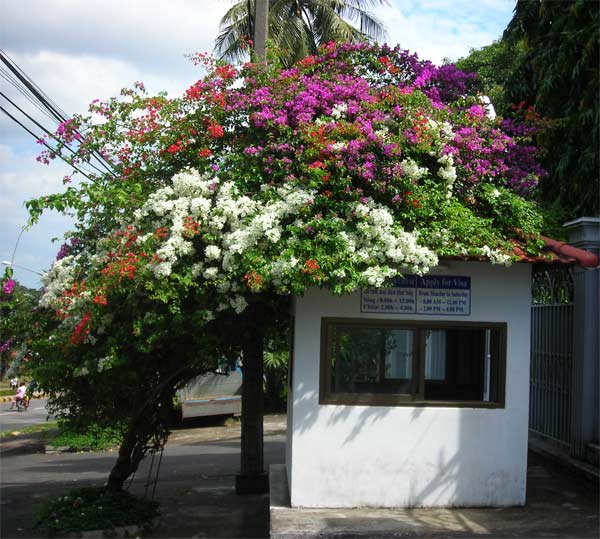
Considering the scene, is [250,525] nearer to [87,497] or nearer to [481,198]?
[87,497]

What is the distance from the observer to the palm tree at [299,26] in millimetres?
20406

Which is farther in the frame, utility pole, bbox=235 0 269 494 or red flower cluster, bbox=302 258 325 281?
utility pole, bbox=235 0 269 494

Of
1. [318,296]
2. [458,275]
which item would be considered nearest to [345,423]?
[318,296]

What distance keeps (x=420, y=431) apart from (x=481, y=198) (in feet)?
8.49

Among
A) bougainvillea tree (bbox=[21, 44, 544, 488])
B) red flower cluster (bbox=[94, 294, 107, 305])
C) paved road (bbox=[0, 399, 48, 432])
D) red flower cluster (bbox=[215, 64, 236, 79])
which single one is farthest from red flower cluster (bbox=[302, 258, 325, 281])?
paved road (bbox=[0, 399, 48, 432])

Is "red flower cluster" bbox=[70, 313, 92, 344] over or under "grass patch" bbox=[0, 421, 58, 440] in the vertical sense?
over

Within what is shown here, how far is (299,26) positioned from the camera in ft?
69.6

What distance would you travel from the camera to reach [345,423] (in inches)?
309

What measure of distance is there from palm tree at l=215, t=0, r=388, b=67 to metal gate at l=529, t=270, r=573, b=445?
11832mm

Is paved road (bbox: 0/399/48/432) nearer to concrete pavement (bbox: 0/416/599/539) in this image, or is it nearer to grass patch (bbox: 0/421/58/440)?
grass patch (bbox: 0/421/58/440)

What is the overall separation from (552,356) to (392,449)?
11.8 feet

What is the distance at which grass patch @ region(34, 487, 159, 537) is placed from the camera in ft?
28.6

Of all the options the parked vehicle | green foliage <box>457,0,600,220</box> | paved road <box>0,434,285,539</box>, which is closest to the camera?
paved road <box>0,434,285,539</box>

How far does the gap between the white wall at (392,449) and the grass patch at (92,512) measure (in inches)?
90.7
